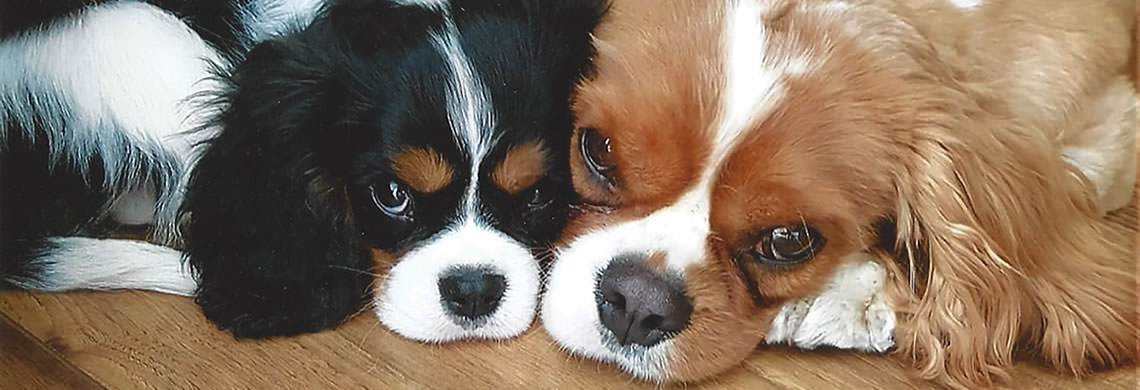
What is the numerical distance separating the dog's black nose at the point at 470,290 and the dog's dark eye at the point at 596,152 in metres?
0.20

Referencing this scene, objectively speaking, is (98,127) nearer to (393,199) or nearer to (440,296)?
(393,199)

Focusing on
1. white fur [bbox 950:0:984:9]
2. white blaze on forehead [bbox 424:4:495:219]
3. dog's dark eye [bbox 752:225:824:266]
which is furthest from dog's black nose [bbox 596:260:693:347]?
white fur [bbox 950:0:984:9]

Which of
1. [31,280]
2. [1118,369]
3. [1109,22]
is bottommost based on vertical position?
[1118,369]

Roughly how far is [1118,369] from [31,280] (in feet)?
5.17

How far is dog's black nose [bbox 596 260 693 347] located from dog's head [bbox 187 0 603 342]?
170 mm

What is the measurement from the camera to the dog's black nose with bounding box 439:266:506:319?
173 cm

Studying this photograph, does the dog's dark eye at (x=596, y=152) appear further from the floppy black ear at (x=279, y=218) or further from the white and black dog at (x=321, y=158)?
the floppy black ear at (x=279, y=218)

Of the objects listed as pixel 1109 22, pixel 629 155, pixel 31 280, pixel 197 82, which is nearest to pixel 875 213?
pixel 629 155

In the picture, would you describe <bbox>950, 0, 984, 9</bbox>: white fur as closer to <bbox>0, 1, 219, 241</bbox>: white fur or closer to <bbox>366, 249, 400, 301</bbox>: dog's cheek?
<bbox>366, 249, 400, 301</bbox>: dog's cheek

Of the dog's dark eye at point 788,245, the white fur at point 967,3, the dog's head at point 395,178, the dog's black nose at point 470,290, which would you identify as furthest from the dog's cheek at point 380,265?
the white fur at point 967,3

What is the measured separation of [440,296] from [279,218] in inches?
10.4

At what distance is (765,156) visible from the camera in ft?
5.27

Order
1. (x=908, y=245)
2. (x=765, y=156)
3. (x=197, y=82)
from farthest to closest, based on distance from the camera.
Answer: (x=197, y=82) < (x=908, y=245) < (x=765, y=156)

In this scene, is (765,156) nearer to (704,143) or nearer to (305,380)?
(704,143)
